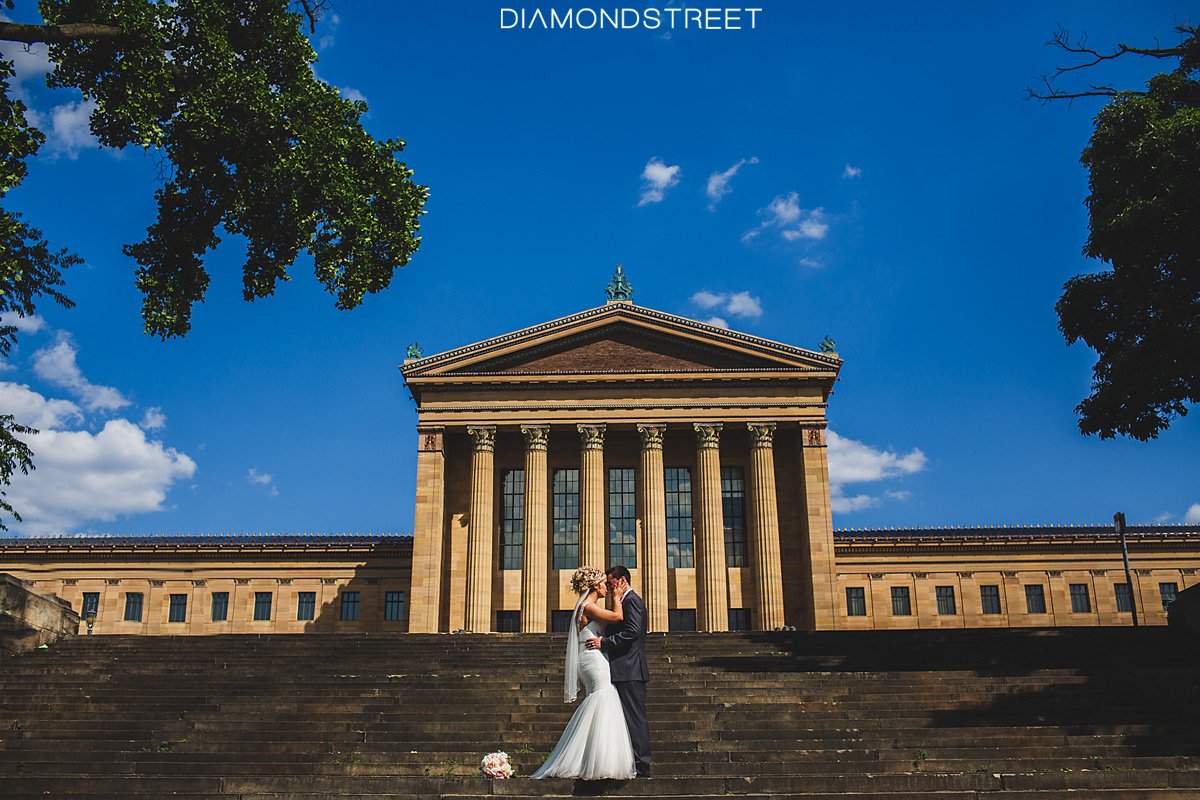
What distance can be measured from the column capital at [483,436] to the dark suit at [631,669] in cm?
3187

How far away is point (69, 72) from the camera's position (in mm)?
15258

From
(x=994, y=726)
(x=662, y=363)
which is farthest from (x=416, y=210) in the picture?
(x=662, y=363)

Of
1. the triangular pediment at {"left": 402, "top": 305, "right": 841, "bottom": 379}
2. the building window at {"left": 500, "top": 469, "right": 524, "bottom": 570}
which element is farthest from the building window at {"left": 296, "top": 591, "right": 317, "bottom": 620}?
the triangular pediment at {"left": 402, "top": 305, "right": 841, "bottom": 379}

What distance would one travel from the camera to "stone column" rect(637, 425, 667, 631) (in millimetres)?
40594

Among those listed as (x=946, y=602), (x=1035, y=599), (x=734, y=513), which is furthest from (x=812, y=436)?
(x=1035, y=599)

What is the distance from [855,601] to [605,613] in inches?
1583

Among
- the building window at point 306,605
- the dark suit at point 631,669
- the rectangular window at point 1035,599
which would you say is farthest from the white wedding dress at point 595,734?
the rectangular window at point 1035,599

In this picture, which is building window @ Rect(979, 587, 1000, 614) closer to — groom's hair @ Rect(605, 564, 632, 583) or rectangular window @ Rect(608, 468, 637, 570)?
rectangular window @ Rect(608, 468, 637, 570)

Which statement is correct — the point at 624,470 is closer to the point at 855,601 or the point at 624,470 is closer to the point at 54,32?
the point at 855,601

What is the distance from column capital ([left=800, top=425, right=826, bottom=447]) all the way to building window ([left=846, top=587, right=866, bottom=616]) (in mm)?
10054

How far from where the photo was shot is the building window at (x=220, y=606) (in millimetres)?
49281

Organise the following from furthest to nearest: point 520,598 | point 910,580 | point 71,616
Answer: point 910,580, point 520,598, point 71,616

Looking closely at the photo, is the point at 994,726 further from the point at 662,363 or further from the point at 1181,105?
the point at 662,363

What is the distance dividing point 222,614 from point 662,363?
24601 mm
